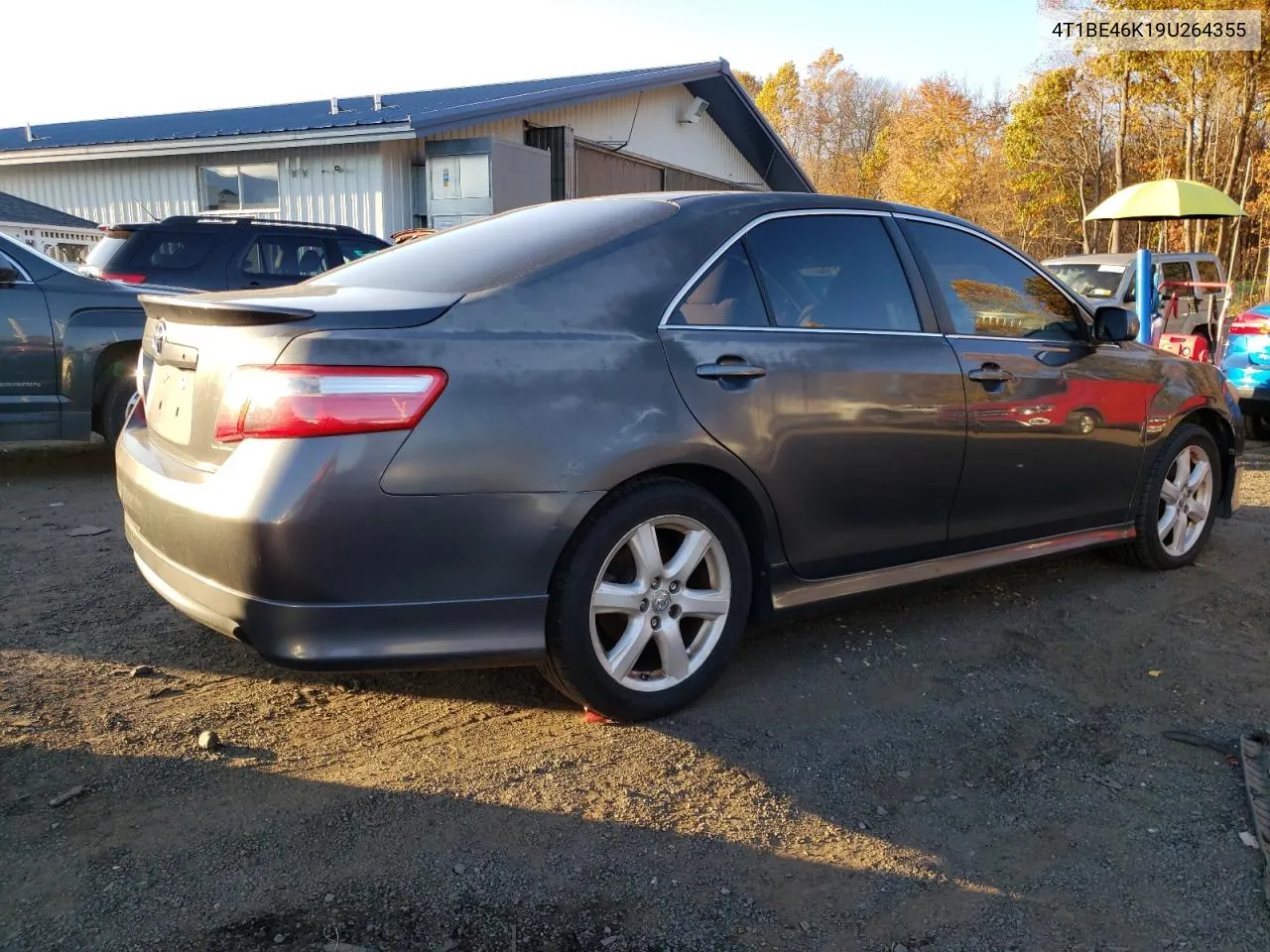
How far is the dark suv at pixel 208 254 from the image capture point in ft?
28.5

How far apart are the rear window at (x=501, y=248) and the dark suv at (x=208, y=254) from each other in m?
5.58

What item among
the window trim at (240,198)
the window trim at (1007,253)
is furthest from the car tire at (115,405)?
the window trim at (240,198)

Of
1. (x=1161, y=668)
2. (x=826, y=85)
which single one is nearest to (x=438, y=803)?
(x=1161, y=668)

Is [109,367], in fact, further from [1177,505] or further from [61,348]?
[1177,505]

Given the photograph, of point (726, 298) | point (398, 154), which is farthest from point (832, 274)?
point (398, 154)

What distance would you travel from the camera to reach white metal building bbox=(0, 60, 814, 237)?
1511 centimetres

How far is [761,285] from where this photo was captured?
11.6 feet

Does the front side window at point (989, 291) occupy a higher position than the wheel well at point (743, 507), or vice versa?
the front side window at point (989, 291)

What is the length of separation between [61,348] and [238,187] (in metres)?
11.2

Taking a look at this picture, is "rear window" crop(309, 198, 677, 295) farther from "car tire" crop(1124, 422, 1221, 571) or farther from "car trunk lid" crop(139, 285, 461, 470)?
→ "car tire" crop(1124, 422, 1221, 571)

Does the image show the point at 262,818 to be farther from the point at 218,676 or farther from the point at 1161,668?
the point at 1161,668

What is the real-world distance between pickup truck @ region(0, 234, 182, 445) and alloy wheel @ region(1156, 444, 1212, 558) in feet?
18.7

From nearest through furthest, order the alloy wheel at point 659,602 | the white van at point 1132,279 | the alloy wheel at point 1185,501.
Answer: the alloy wheel at point 659,602 < the alloy wheel at point 1185,501 < the white van at point 1132,279

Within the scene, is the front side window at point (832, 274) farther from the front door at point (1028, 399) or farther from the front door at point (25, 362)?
the front door at point (25, 362)
